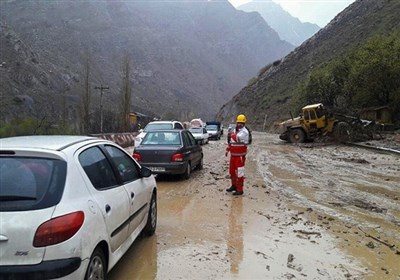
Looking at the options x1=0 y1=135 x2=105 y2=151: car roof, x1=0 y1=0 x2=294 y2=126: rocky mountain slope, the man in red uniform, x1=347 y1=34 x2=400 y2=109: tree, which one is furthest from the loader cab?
x1=0 y1=0 x2=294 y2=126: rocky mountain slope

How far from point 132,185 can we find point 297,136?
2659 centimetres

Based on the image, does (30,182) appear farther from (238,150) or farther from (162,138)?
(162,138)

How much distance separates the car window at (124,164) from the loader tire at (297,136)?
25897 mm

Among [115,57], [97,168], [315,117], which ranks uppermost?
[115,57]

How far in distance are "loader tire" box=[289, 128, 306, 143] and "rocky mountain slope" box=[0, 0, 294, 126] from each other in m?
28.6

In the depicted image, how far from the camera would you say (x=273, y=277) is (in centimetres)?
464

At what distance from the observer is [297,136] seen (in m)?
30.3

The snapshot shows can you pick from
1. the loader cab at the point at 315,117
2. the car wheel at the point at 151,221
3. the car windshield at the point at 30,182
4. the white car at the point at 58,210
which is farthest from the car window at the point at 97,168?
the loader cab at the point at 315,117

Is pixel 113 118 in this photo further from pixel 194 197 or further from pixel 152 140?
pixel 194 197

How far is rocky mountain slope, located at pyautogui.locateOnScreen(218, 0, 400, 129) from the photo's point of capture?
198ft

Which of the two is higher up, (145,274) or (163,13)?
(163,13)

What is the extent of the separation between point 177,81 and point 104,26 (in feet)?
97.0

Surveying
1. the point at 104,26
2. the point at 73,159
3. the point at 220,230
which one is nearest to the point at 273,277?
the point at 220,230

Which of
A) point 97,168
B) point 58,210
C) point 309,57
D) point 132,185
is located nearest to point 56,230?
point 58,210
